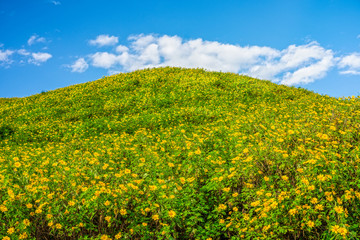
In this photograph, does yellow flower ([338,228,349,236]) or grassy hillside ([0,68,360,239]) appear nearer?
yellow flower ([338,228,349,236])

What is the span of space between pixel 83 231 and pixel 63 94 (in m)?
19.1

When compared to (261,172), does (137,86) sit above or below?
above

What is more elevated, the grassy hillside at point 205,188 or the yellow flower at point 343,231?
the grassy hillside at point 205,188

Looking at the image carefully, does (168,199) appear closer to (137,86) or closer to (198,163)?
(198,163)

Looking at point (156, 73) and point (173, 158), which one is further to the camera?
point (156, 73)

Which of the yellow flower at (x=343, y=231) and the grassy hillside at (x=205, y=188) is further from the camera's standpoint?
the grassy hillside at (x=205, y=188)

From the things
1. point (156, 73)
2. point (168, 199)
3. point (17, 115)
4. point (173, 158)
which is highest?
point (156, 73)

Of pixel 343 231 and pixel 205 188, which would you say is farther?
pixel 205 188

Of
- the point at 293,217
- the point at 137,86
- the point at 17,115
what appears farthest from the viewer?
the point at 137,86

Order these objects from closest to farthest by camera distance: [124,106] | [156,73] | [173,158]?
[173,158] → [124,106] → [156,73]

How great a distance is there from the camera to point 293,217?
12.9 ft

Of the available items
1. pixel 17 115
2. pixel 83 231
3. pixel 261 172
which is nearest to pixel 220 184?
pixel 261 172

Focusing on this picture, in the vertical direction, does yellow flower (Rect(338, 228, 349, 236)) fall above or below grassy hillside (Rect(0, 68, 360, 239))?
below

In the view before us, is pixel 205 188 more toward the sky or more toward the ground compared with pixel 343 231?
more toward the sky
